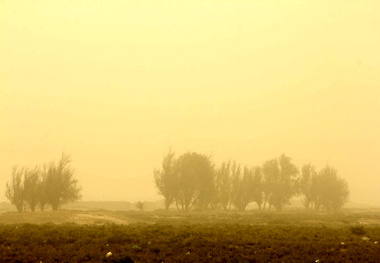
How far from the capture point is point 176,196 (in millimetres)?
70250

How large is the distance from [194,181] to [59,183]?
28846 mm

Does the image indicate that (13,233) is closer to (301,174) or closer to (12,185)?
(12,185)

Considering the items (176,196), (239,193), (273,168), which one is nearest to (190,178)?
(176,196)

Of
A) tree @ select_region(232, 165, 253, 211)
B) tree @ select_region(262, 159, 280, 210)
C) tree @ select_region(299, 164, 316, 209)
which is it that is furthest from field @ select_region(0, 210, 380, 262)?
tree @ select_region(299, 164, 316, 209)

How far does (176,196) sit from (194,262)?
55.3 meters

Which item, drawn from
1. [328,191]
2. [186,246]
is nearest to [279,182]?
[328,191]

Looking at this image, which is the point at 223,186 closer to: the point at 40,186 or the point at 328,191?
the point at 328,191

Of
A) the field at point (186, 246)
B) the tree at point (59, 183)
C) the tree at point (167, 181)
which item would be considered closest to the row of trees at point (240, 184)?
the tree at point (167, 181)

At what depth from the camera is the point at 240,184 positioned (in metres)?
77.3

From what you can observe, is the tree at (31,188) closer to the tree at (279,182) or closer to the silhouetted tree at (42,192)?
the silhouetted tree at (42,192)

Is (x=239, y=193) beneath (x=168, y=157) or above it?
beneath

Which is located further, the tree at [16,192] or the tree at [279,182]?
the tree at [279,182]

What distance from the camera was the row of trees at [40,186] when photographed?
57562mm

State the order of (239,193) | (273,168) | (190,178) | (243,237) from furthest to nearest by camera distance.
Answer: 1. (273,168)
2. (239,193)
3. (190,178)
4. (243,237)
